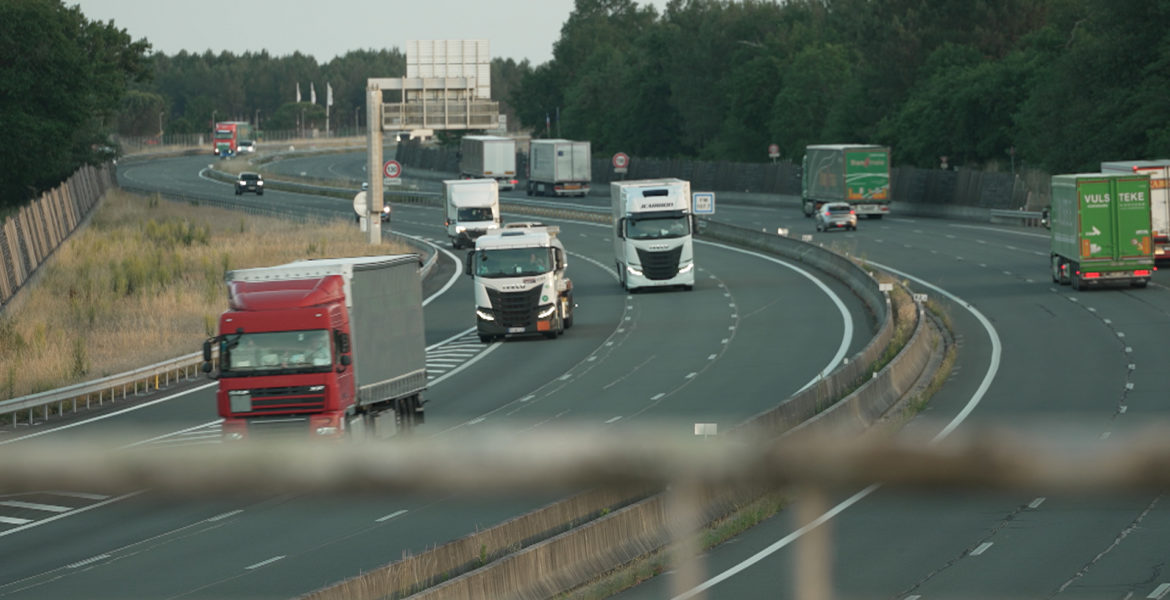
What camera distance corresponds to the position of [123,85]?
3590 inches

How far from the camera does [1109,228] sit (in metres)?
50.0

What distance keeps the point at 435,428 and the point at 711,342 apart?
14771 millimetres

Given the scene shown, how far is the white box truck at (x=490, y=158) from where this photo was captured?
11938 cm

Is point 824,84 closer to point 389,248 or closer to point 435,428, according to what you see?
point 389,248

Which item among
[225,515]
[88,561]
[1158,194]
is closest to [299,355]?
[225,515]

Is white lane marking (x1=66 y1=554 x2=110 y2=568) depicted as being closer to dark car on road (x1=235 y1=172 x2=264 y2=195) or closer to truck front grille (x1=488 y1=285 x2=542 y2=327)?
truck front grille (x1=488 y1=285 x2=542 y2=327)

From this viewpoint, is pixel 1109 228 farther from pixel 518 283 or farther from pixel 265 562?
pixel 265 562

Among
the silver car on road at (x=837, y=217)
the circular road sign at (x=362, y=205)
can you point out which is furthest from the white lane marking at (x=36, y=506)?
the silver car on road at (x=837, y=217)

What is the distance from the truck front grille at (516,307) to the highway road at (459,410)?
81 centimetres

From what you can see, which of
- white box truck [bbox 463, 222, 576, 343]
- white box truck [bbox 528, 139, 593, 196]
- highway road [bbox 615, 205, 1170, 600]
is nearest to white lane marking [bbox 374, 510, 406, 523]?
highway road [bbox 615, 205, 1170, 600]

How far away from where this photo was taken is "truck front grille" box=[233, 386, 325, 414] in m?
24.3

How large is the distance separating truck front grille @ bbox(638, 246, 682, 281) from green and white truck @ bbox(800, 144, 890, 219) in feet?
104

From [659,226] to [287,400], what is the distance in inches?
1227

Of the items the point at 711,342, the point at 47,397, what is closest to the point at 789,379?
the point at 711,342
